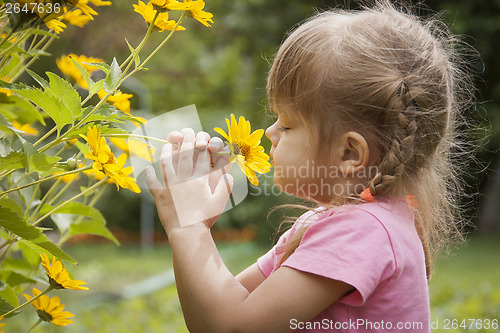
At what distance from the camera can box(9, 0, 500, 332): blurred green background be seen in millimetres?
3264

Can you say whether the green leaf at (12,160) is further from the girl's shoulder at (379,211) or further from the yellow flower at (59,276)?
the girl's shoulder at (379,211)

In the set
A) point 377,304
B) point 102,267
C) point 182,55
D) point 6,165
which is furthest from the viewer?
point 182,55

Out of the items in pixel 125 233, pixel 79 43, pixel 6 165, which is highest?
pixel 6 165

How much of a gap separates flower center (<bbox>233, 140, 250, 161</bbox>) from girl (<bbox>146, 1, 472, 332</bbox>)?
37 mm

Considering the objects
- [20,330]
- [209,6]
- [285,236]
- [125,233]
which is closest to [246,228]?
[125,233]

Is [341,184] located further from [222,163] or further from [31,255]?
[31,255]

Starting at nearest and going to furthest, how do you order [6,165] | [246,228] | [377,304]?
[6,165] < [377,304] < [246,228]

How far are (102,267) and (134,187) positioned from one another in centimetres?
428

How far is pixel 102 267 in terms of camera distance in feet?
15.9

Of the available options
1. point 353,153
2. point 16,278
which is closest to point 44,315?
point 16,278

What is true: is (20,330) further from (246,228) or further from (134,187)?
(246,228)

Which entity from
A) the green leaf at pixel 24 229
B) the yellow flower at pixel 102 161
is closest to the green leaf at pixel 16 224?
the green leaf at pixel 24 229

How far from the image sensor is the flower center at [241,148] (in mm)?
914

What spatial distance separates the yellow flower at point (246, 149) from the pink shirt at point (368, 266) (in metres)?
0.13
